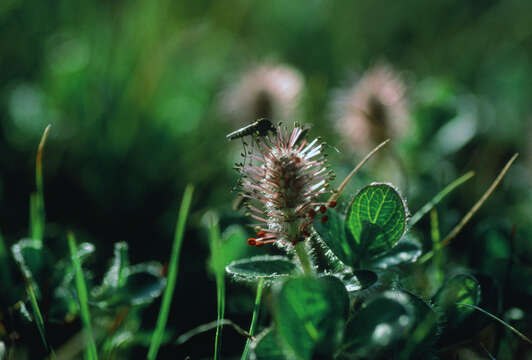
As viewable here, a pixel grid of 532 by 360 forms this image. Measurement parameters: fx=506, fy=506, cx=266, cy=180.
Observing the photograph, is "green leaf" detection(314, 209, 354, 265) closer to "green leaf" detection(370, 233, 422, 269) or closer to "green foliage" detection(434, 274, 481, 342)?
"green leaf" detection(370, 233, 422, 269)

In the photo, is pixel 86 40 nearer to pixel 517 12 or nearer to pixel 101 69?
pixel 101 69

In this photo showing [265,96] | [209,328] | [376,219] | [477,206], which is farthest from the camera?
[265,96]

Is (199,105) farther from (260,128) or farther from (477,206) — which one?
(477,206)

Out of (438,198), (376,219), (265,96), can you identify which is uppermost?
(265,96)

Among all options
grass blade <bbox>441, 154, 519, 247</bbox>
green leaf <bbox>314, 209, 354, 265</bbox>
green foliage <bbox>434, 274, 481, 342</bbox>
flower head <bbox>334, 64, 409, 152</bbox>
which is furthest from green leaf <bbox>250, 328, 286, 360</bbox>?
flower head <bbox>334, 64, 409, 152</bbox>

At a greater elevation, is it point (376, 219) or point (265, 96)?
point (265, 96)

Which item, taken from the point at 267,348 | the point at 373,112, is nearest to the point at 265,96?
the point at 373,112

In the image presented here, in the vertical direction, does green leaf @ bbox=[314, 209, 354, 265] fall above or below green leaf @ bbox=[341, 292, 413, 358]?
above
